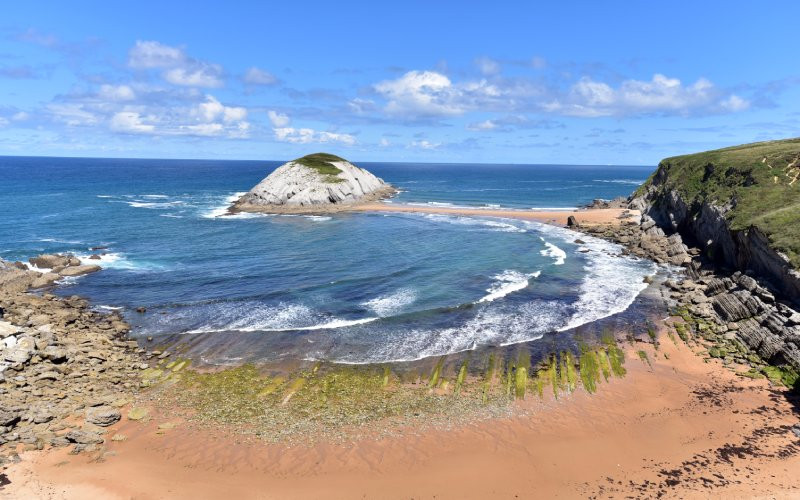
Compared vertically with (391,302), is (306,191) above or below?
above

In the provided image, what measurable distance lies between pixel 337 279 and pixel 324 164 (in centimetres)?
7413

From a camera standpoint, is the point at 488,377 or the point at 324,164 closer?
the point at 488,377

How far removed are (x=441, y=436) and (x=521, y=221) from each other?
68647 mm

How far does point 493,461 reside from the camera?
20312 mm

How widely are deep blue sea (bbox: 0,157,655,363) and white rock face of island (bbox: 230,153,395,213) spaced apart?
1441cm

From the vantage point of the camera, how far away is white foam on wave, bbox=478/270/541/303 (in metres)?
41.7

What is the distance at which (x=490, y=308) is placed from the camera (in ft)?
126

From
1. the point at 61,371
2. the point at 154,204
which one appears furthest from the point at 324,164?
the point at 61,371

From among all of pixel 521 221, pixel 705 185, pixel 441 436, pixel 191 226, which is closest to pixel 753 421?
pixel 441 436

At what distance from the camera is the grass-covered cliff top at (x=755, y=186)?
3834 cm

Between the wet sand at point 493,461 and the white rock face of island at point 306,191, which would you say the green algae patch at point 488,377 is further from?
the white rock face of island at point 306,191

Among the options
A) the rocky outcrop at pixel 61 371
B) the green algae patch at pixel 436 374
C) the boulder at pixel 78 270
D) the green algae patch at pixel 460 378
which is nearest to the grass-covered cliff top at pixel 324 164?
the boulder at pixel 78 270

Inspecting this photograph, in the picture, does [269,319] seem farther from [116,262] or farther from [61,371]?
[116,262]

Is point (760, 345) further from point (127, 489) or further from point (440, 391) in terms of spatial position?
point (127, 489)
